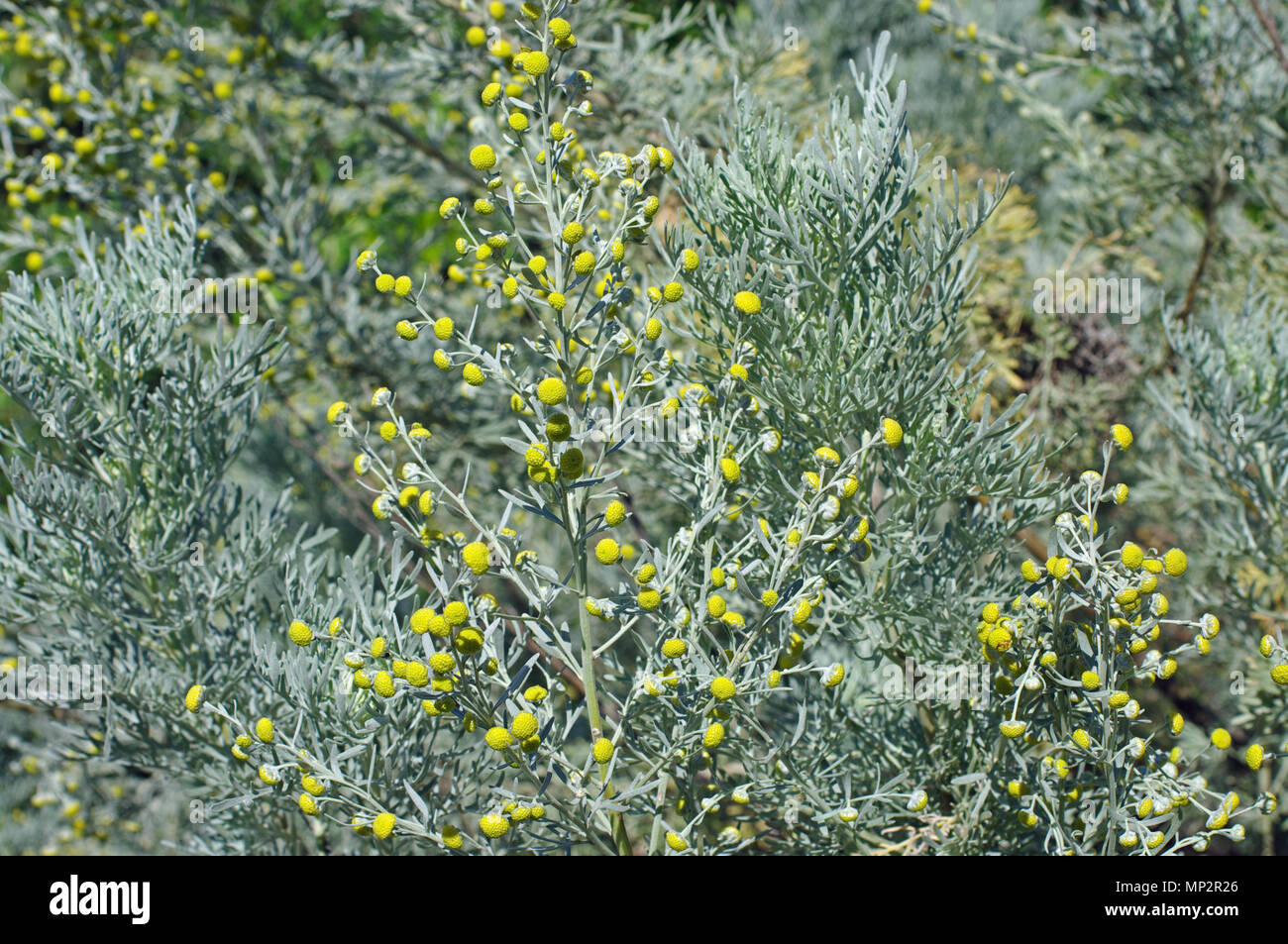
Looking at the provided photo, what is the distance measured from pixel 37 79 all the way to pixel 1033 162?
4866mm

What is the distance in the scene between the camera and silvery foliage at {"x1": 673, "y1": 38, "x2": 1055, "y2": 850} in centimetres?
187

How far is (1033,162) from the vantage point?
4637 mm

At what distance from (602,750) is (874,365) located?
944 millimetres

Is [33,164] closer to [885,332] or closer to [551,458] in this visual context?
[551,458]

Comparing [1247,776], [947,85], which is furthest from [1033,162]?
[1247,776]

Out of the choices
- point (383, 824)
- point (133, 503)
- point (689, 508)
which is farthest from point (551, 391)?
point (133, 503)

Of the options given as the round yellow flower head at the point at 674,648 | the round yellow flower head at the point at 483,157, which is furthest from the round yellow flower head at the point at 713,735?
the round yellow flower head at the point at 483,157

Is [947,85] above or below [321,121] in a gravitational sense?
above

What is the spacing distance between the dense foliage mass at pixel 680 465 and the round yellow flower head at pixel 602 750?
0.01m

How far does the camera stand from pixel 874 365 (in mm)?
1891

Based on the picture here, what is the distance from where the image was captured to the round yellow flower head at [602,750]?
1.68 metres

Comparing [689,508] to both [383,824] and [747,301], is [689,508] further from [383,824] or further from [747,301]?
[383,824]

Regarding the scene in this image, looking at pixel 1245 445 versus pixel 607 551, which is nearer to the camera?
pixel 607 551

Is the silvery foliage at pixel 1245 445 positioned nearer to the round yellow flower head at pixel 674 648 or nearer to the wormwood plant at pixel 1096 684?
the wormwood plant at pixel 1096 684
